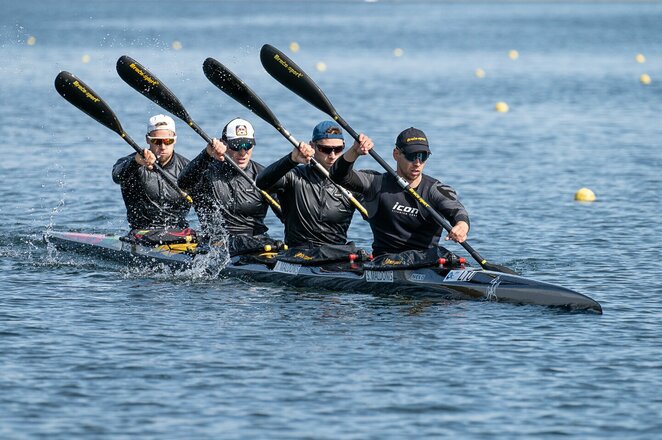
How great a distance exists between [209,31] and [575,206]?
79.0 meters

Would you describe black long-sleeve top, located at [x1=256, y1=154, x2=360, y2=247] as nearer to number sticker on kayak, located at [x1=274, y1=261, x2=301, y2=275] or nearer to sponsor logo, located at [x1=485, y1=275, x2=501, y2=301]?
number sticker on kayak, located at [x1=274, y1=261, x2=301, y2=275]

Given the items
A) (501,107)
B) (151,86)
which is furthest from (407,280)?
(501,107)

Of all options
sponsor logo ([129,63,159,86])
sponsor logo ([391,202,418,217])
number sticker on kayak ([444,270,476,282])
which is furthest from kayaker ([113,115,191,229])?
number sticker on kayak ([444,270,476,282])

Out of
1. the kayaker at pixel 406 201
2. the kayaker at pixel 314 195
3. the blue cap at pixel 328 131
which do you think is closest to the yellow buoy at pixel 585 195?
the kayaker at pixel 314 195

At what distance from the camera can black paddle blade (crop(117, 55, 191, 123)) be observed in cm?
1859

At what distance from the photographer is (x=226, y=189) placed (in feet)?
55.3

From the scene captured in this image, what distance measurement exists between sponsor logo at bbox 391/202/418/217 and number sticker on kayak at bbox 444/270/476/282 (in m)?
0.78

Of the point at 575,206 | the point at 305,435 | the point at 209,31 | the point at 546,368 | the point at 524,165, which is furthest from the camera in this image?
the point at 209,31

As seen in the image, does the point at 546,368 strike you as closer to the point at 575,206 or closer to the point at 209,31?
the point at 575,206

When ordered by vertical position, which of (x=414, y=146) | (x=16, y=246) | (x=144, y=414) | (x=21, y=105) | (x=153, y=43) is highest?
(x=153, y=43)

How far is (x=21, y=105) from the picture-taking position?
42.4 metres

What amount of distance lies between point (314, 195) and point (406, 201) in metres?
1.39

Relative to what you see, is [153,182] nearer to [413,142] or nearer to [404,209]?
[404,209]

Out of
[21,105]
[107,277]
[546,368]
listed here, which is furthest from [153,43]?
[546,368]
